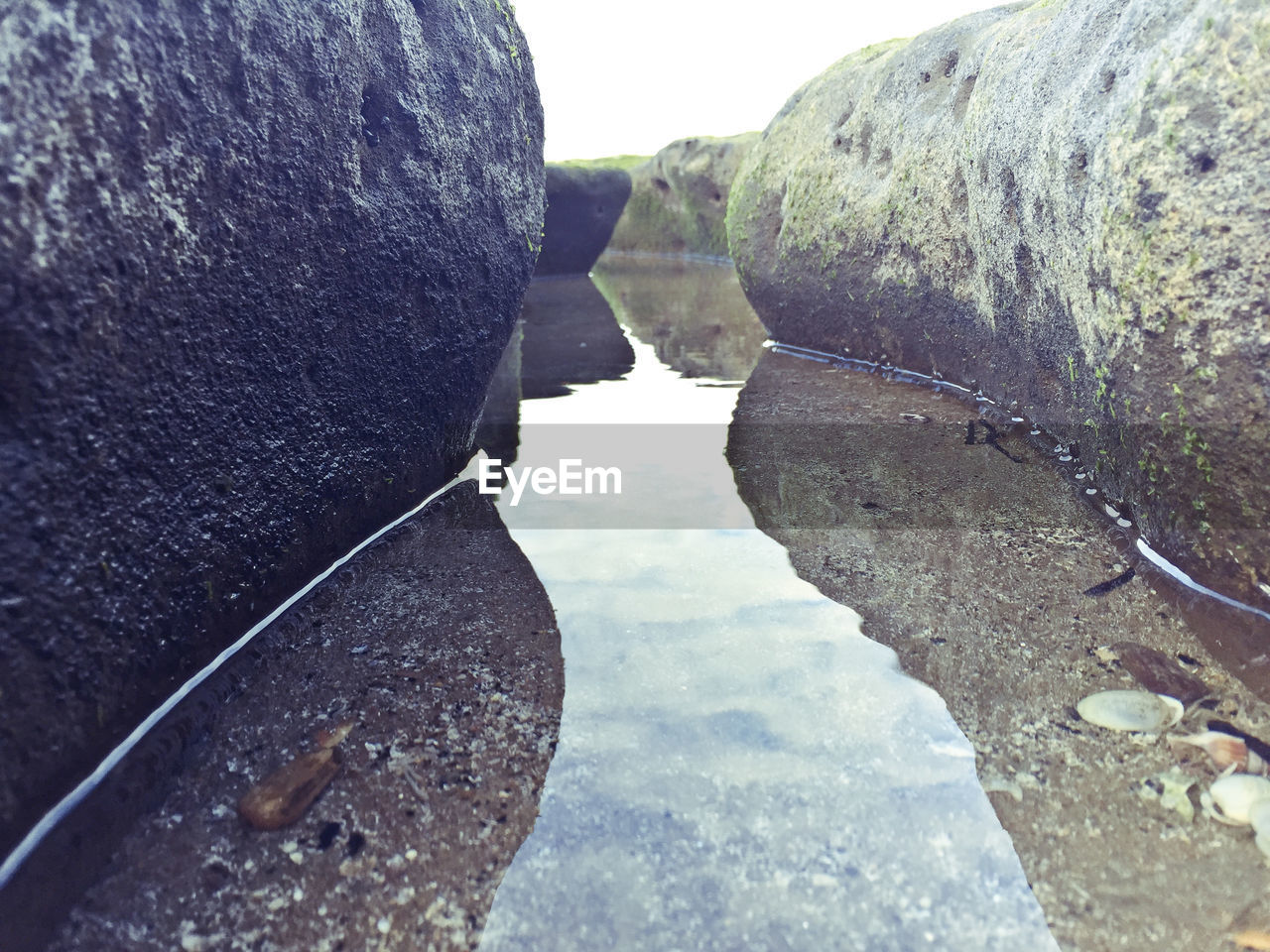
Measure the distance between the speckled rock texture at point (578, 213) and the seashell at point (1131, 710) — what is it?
1065 centimetres

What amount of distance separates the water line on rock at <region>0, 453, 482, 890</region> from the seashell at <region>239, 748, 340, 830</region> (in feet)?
0.85

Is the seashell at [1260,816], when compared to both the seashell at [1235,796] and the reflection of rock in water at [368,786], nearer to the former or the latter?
the seashell at [1235,796]

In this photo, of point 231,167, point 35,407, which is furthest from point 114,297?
point 231,167

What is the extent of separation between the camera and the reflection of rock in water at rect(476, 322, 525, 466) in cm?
352

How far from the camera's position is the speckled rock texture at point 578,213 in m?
11.9

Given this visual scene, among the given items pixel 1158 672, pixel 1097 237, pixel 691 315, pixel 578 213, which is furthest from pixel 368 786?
pixel 578 213

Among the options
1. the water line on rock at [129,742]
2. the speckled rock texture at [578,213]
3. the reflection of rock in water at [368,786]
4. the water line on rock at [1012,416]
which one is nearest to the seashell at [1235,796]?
the water line on rock at [1012,416]

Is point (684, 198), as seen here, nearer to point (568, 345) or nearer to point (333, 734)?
point (568, 345)

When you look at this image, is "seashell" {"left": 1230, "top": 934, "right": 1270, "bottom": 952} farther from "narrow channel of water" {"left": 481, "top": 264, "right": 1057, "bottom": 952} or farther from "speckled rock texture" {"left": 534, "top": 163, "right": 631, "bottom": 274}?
"speckled rock texture" {"left": 534, "top": 163, "right": 631, "bottom": 274}

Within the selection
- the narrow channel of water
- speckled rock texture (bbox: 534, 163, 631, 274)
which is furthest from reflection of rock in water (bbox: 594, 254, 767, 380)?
the narrow channel of water

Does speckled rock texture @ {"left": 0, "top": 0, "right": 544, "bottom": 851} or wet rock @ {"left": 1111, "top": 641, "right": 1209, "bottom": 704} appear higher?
speckled rock texture @ {"left": 0, "top": 0, "right": 544, "bottom": 851}

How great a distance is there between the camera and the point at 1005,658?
1906 mm

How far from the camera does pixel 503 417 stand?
4.07 m

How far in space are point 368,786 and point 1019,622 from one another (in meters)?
1.39
